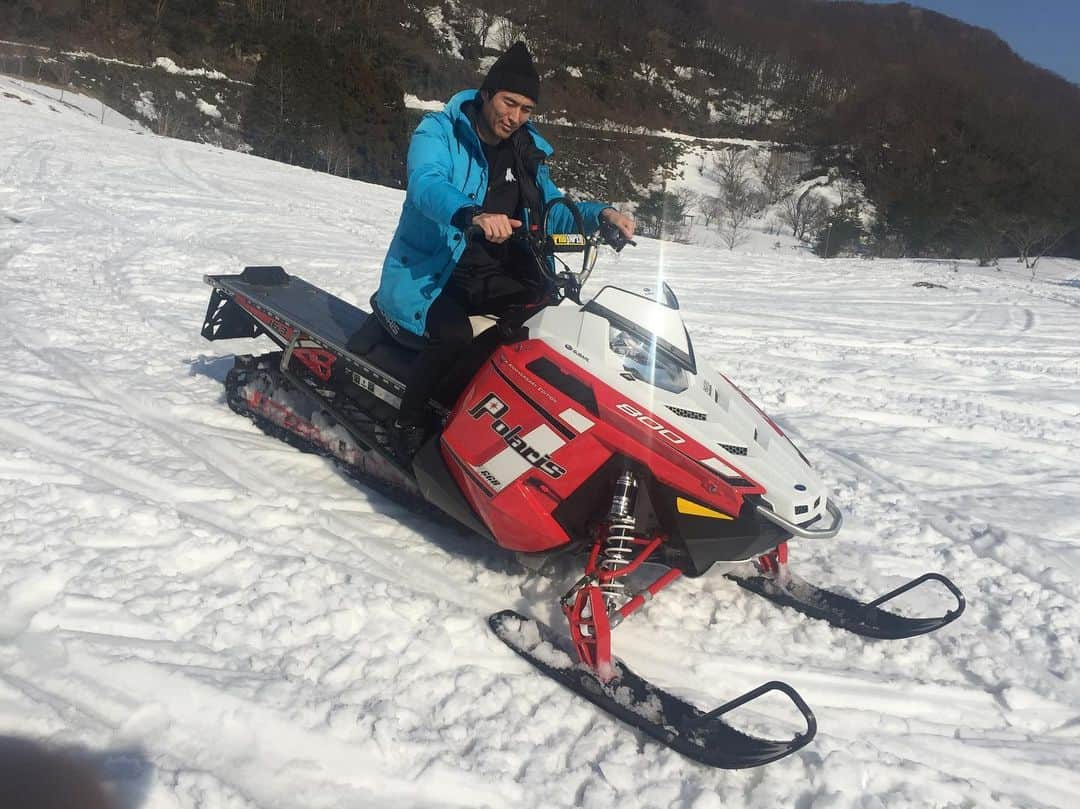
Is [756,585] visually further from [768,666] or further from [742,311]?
[742,311]

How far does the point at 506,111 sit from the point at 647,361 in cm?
116

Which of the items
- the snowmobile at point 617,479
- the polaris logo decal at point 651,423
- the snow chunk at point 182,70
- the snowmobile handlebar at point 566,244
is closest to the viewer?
the snowmobile at point 617,479

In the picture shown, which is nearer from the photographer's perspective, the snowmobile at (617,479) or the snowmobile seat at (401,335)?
the snowmobile at (617,479)

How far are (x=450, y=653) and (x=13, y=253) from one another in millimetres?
6681

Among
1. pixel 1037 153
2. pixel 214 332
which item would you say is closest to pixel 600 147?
pixel 1037 153

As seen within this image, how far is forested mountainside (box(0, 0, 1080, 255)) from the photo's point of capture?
34094mm

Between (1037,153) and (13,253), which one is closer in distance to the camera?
(13,253)

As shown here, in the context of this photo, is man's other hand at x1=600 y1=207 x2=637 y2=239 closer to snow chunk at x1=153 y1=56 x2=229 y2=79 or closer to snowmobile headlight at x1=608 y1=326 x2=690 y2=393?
snowmobile headlight at x1=608 y1=326 x2=690 y2=393

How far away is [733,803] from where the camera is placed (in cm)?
194

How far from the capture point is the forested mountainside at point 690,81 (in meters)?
34.1

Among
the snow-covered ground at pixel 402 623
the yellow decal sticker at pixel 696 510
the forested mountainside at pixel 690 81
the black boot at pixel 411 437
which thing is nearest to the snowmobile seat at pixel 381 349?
the black boot at pixel 411 437

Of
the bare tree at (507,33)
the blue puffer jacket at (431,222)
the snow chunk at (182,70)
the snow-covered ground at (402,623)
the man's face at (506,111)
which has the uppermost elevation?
the bare tree at (507,33)

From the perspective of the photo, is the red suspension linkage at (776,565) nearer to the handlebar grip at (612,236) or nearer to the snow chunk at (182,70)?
the handlebar grip at (612,236)

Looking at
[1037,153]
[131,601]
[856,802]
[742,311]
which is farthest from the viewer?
[1037,153]
